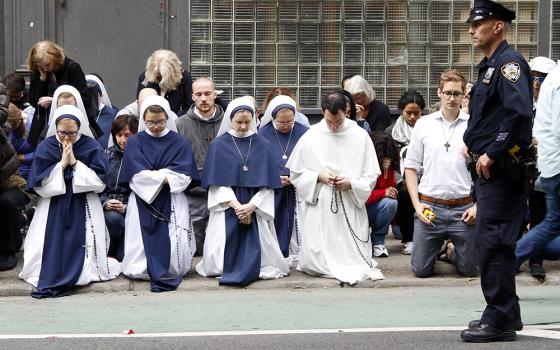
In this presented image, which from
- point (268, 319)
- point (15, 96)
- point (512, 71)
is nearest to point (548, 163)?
point (512, 71)

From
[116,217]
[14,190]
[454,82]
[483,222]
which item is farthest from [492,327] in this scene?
[14,190]

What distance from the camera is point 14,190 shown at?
35.7ft

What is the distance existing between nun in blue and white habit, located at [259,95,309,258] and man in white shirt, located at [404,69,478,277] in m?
1.24

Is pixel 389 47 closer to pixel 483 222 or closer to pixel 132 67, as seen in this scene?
pixel 132 67

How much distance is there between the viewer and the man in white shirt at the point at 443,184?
34.4ft

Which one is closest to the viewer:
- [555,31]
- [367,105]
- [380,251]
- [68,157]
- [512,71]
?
[512,71]

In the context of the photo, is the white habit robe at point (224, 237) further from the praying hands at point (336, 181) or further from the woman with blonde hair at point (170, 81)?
the woman with blonde hair at point (170, 81)

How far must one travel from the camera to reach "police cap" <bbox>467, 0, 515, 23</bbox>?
25.1 ft

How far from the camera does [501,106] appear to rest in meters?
7.66

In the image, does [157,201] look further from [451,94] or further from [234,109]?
[451,94]

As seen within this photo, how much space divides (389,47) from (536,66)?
3.25 m

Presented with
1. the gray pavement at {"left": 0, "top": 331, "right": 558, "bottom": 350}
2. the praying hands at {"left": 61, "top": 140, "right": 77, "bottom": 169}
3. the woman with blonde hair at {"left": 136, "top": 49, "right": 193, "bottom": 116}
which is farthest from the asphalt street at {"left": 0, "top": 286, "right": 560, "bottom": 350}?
the woman with blonde hair at {"left": 136, "top": 49, "right": 193, "bottom": 116}

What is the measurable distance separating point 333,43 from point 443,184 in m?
4.28

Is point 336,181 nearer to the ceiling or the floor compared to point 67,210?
nearer to the ceiling
